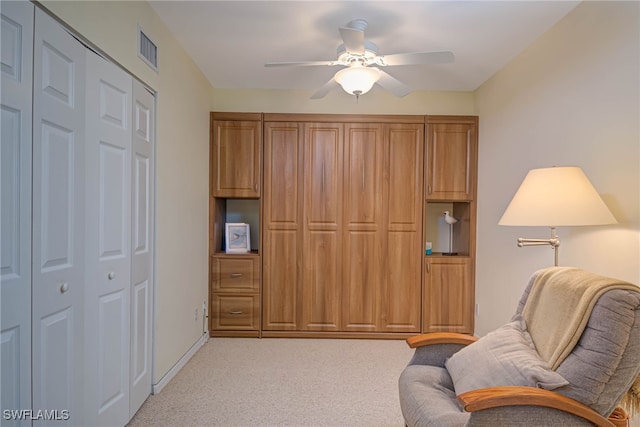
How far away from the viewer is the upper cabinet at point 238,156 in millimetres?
4078

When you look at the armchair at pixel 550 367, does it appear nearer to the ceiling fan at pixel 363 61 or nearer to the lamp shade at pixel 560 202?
the lamp shade at pixel 560 202

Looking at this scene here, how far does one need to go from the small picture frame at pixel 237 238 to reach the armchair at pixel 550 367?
2625 millimetres

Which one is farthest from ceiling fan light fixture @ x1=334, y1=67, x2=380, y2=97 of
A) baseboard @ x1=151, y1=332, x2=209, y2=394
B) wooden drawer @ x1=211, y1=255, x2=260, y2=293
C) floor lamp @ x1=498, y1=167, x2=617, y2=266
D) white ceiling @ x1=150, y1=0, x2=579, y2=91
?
baseboard @ x1=151, y1=332, x2=209, y2=394

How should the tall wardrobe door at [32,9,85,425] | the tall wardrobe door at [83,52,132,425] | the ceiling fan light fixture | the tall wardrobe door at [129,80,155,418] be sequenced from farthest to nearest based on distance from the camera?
the ceiling fan light fixture < the tall wardrobe door at [129,80,155,418] < the tall wardrobe door at [83,52,132,425] < the tall wardrobe door at [32,9,85,425]

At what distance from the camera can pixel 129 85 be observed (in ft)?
7.46

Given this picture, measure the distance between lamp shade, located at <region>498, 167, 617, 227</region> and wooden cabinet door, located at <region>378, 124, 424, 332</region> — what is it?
6.29 feet

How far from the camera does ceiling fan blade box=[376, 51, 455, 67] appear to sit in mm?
2415

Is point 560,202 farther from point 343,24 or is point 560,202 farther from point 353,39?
point 343,24

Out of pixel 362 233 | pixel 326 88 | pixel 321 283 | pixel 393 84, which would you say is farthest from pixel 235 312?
pixel 393 84

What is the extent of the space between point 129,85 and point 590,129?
275 cm

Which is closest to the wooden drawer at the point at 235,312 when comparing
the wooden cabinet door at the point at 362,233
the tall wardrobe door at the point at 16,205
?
the wooden cabinet door at the point at 362,233

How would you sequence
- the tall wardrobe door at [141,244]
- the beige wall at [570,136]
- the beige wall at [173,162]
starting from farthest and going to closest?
the tall wardrobe door at [141,244] < the beige wall at [173,162] < the beige wall at [570,136]

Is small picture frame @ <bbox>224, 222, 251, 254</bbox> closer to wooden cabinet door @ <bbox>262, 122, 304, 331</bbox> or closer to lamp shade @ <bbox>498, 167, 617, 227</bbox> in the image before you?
wooden cabinet door @ <bbox>262, 122, 304, 331</bbox>

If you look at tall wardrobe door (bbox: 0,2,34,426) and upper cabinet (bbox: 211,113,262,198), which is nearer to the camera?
tall wardrobe door (bbox: 0,2,34,426)
